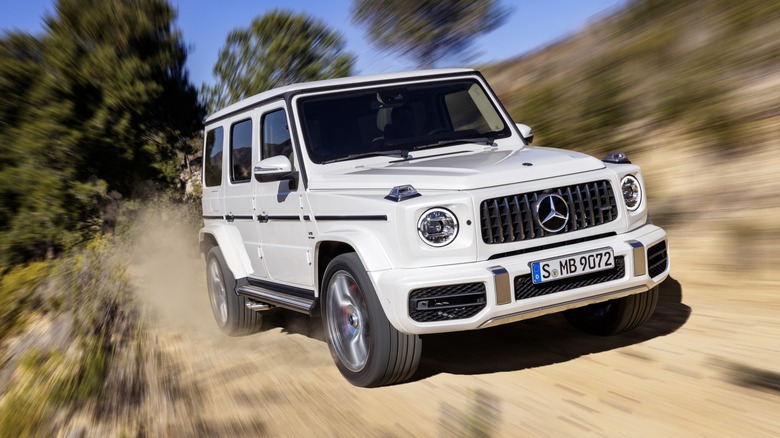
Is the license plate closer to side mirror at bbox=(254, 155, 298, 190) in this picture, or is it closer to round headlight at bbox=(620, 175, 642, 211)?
round headlight at bbox=(620, 175, 642, 211)

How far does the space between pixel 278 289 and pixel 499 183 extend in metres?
2.27

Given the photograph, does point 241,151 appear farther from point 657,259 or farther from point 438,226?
point 657,259

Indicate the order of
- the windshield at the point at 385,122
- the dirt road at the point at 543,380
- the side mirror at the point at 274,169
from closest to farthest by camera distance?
the dirt road at the point at 543,380, the side mirror at the point at 274,169, the windshield at the point at 385,122

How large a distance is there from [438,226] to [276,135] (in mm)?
2030

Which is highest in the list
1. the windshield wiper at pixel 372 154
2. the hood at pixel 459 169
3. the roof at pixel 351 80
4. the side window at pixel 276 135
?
the roof at pixel 351 80

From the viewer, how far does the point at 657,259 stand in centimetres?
475

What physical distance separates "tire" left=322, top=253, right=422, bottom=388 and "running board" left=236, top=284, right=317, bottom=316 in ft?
1.08

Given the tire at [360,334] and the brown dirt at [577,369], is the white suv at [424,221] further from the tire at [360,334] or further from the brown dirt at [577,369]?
the brown dirt at [577,369]

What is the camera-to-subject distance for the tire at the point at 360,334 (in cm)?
450

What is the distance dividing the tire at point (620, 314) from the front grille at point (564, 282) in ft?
2.01

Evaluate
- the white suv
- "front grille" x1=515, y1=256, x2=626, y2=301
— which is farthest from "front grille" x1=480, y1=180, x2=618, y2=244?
"front grille" x1=515, y1=256, x2=626, y2=301

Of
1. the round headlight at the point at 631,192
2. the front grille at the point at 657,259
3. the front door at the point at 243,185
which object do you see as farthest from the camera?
the front door at the point at 243,185

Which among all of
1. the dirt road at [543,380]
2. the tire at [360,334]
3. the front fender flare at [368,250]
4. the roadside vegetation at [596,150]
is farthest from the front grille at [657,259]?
the front fender flare at [368,250]

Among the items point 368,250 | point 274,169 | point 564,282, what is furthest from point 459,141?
point 564,282
